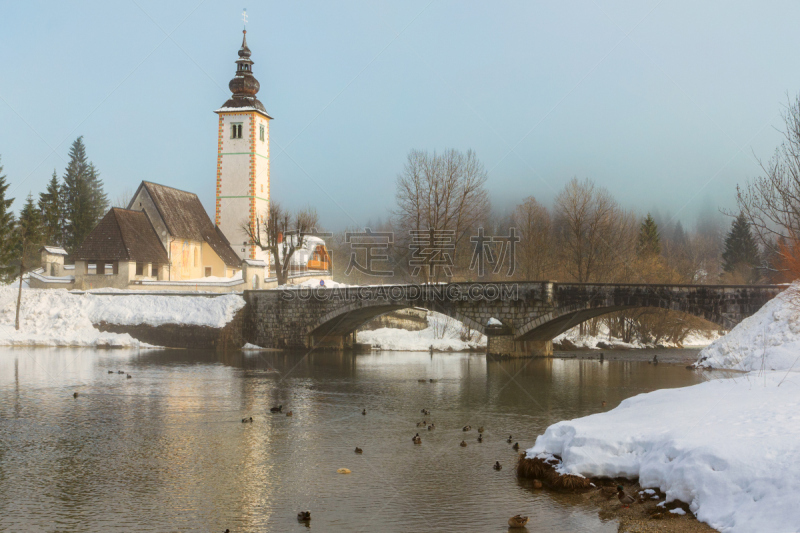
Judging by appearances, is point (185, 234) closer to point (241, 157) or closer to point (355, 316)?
point (241, 157)

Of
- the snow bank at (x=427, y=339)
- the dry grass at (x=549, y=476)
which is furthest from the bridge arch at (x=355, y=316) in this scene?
the dry grass at (x=549, y=476)

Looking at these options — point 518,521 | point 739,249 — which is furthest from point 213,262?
point 518,521

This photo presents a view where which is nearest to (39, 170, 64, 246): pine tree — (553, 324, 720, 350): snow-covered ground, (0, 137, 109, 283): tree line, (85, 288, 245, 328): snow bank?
(0, 137, 109, 283): tree line

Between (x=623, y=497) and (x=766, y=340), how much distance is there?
65.5 ft

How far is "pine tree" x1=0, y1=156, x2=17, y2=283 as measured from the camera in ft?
164

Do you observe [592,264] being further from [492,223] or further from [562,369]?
[492,223]

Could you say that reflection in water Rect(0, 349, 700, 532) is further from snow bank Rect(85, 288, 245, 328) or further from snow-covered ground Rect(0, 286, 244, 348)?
snow bank Rect(85, 288, 245, 328)

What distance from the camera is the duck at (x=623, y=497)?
10.6 meters

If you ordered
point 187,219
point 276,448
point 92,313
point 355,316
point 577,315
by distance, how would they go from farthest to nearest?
1. point 187,219
2. point 92,313
3. point 355,316
4. point 577,315
5. point 276,448

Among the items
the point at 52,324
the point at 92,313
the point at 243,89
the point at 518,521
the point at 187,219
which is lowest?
the point at 518,521

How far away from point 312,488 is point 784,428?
25.6 feet

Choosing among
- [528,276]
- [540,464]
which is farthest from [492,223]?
[540,464]

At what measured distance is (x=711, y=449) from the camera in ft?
32.8

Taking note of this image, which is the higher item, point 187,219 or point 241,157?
point 241,157
